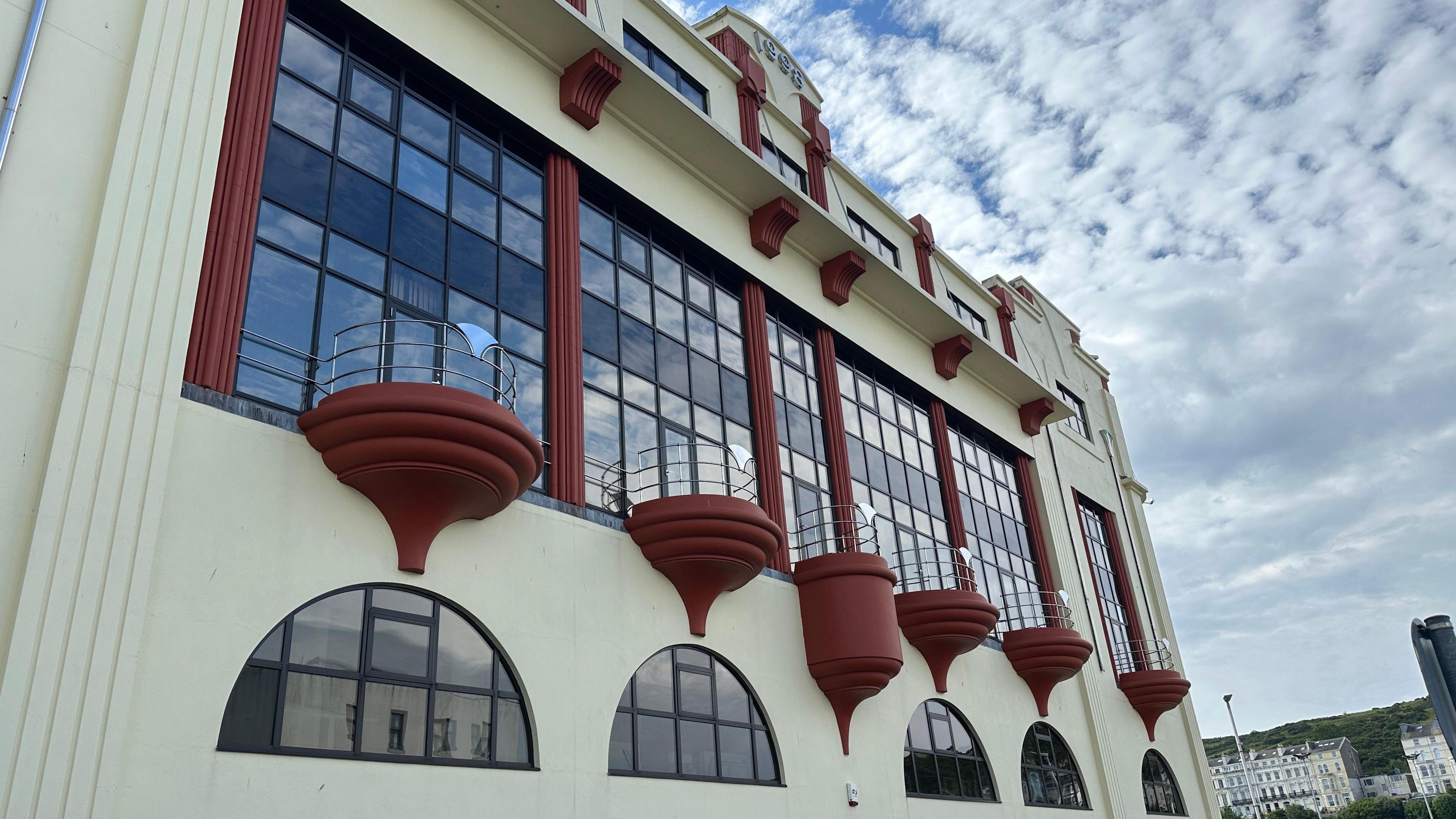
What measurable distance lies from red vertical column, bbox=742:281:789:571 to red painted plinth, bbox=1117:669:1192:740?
12.9 m

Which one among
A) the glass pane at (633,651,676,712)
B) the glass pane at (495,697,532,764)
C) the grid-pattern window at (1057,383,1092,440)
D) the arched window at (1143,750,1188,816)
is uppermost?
the grid-pattern window at (1057,383,1092,440)

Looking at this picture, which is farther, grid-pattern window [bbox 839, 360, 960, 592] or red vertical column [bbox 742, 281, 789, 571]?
grid-pattern window [bbox 839, 360, 960, 592]

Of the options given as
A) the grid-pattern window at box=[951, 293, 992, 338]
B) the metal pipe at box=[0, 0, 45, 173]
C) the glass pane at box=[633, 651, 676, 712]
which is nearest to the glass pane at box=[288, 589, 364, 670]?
the glass pane at box=[633, 651, 676, 712]

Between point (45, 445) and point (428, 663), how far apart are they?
416 centimetres

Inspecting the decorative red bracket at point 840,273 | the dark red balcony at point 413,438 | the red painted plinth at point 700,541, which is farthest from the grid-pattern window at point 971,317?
the dark red balcony at point 413,438

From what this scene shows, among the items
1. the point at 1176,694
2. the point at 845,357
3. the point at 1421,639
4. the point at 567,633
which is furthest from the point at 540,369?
the point at 1176,694

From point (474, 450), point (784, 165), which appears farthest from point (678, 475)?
point (784, 165)

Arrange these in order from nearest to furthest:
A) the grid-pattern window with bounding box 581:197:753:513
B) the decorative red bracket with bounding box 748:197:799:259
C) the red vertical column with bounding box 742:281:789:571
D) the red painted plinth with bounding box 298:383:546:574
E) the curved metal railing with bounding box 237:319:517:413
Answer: the red painted plinth with bounding box 298:383:546:574, the curved metal railing with bounding box 237:319:517:413, the grid-pattern window with bounding box 581:197:753:513, the red vertical column with bounding box 742:281:789:571, the decorative red bracket with bounding box 748:197:799:259

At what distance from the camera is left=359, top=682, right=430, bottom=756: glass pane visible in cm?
986

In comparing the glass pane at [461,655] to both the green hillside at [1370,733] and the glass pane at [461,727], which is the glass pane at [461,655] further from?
the green hillside at [1370,733]

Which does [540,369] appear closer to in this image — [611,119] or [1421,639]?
[611,119]

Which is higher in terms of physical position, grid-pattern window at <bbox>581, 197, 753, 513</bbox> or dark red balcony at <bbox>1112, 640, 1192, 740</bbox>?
grid-pattern window at <bbox>581, 197, 753, 513</bbox>

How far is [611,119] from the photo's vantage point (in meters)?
16.5

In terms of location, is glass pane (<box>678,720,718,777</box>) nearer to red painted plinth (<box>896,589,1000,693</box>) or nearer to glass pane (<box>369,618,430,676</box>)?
glass pane (<box>369,618,430,676</box>)
